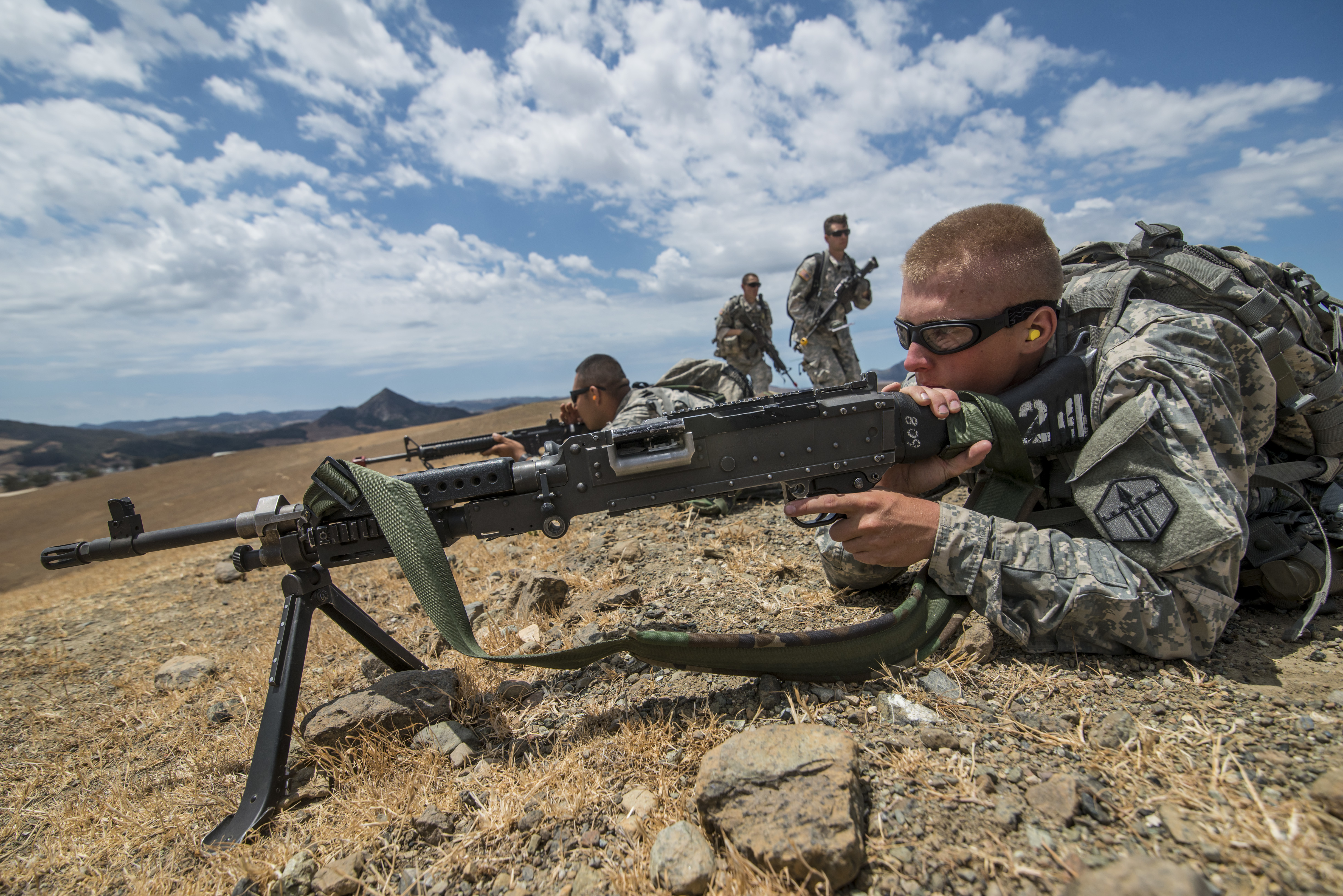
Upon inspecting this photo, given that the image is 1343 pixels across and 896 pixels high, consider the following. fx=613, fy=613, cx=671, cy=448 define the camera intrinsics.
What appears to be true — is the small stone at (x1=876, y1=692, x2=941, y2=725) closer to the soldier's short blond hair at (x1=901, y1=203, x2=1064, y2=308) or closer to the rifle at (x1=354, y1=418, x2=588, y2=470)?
the soldier's short blond hair at (x1=901, y1=203, x2=1064, y2=308)

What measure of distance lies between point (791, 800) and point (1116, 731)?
4.00 feet

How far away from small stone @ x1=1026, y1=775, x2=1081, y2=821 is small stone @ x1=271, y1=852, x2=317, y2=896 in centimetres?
229

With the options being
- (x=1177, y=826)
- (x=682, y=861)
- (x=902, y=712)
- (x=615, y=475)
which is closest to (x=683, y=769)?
(x=682, y=861)

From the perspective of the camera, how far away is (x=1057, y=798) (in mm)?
1799

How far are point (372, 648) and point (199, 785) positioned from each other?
83 centimetres

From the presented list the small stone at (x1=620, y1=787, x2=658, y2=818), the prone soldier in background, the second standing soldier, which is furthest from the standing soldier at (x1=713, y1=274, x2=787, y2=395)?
the small stone at (x1=620, y1=787, x2=658, y2=818)

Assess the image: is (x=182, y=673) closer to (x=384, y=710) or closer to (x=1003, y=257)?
(x=384, y=710)

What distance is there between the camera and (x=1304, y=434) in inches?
126

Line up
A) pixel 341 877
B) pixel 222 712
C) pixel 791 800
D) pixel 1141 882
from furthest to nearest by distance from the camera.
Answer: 1. pixel 222 712
2. pixel 341 877
3. pixel 791 800
4. pixel 1141 882

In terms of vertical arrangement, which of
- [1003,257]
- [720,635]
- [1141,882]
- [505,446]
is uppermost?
[1003,257]

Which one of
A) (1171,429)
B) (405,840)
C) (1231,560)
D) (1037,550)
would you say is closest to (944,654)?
(1037,550)

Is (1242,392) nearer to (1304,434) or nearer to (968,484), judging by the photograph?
(1304,434)

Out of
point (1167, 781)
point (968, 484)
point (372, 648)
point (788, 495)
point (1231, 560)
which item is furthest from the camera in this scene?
point (968, 484)

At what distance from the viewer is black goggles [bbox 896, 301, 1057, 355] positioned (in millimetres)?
2789
